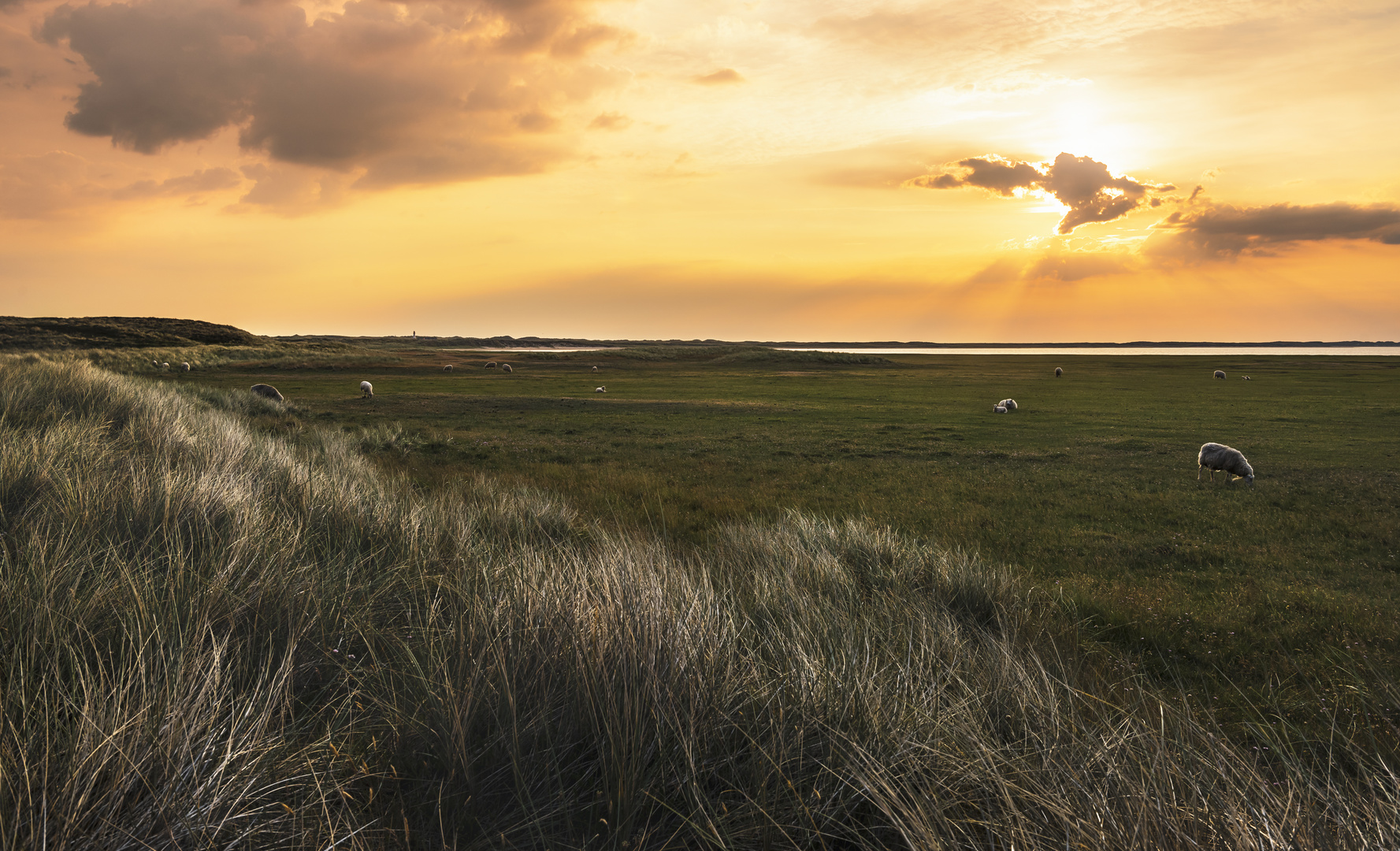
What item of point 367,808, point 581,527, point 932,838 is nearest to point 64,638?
point 367,808

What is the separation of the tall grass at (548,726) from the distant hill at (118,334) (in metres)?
84.0

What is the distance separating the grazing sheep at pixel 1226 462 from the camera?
14312mm

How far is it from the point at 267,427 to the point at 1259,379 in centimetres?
6771

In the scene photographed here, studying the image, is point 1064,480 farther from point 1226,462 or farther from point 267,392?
point 267,392

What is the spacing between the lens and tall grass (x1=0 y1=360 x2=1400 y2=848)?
2.03 meters

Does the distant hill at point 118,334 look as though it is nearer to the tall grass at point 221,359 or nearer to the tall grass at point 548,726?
the tall grass at point 221,359

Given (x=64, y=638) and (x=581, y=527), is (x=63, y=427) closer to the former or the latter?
(x=581, y=527)

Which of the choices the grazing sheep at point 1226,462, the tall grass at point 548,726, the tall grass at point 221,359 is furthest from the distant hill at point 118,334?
the grazing sheep at point 1226,462

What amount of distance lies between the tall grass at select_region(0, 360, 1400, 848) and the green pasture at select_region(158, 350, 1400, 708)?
148 centimetres

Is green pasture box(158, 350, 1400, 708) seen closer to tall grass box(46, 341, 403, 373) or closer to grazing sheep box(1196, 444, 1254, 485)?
grazing sheep box(1196, 444, 1254, 485)

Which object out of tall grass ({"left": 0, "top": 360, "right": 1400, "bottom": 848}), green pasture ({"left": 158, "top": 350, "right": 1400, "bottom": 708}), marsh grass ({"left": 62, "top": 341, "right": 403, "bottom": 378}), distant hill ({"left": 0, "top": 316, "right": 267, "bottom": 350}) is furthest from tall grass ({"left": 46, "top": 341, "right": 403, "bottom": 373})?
tall grass ({"left": 0, "top": 360, "right": 1400, "bottom": 848})

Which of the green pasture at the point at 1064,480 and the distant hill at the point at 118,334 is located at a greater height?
the distant hill at the point at 118,334

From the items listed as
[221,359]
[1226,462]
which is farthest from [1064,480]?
[221,359]

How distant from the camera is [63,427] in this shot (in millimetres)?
7793
